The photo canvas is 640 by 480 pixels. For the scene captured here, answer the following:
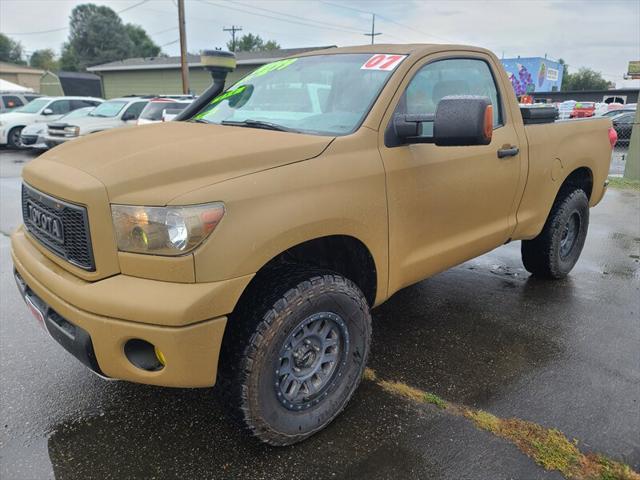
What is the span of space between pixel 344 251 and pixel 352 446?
3.14ft

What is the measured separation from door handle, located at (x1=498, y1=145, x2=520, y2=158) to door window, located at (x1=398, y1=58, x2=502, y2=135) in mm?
184

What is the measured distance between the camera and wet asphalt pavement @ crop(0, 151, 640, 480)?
2346mm

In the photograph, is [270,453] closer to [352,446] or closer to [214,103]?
[352,446]

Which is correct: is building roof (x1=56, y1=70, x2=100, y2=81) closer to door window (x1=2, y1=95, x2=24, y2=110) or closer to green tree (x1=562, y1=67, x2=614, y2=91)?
door window (x1=2, y1=95, x2=24, y2=110)

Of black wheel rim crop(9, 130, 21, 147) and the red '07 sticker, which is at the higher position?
the red '07 sticker

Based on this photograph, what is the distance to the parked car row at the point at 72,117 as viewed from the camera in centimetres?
1280

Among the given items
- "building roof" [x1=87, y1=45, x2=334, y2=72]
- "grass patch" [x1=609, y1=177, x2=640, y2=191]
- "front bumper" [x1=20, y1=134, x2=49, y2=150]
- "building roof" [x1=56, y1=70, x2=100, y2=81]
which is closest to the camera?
"grass patch" [x1=609, y1=177, x2=640, y2=191]

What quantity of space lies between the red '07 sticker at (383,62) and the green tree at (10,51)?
99149mm

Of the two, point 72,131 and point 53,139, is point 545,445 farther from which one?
point 53,139

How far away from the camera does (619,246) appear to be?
235 inches

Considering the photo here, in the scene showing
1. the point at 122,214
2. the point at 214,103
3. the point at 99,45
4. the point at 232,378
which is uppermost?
the point at 99,45

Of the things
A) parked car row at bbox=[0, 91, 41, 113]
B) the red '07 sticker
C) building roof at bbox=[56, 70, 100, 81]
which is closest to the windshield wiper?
the red '07 sticker

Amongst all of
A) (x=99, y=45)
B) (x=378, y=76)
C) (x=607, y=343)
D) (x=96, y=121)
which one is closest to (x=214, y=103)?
(x=378, y=76)

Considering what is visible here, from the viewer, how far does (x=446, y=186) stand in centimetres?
298
